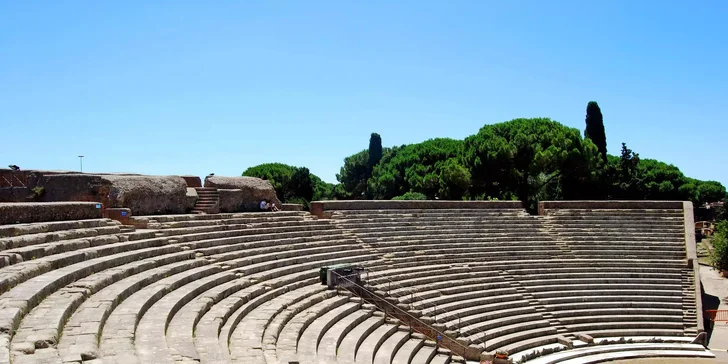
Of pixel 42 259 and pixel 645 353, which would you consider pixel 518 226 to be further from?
pixel 42 259

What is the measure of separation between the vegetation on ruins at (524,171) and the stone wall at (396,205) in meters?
9.94

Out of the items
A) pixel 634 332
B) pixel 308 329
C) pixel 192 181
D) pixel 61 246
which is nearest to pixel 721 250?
pixel 634 332

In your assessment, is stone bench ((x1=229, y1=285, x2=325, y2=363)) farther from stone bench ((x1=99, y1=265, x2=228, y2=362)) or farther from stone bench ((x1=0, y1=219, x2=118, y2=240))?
stone bench ((x1=0, y1=219, x2=118, y2=240))

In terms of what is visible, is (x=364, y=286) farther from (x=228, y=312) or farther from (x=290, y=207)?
(x=290, y=207)

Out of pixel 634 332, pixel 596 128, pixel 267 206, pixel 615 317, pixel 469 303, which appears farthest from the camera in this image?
pixel 596 128

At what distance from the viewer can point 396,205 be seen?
2205cm

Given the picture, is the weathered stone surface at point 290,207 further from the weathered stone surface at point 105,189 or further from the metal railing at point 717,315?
the metal railing at point 717,315

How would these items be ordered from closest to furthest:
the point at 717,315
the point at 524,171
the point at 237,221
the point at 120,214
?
the point at 120,214 → the point at 237,221 → the point at 717,315 → the point at 524,171

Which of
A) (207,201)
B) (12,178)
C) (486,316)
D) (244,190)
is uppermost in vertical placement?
(12,178)

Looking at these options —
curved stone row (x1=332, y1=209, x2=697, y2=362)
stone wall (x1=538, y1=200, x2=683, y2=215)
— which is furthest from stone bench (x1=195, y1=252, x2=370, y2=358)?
stone wall (x1=538, y1=200, x2=683, y2=215)

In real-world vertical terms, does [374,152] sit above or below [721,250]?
above

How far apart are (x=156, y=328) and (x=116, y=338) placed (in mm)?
888

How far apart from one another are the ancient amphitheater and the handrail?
0.04m

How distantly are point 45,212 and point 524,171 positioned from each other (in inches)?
1115
